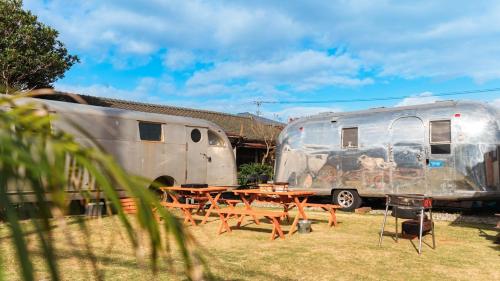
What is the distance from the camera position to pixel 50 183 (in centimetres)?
50

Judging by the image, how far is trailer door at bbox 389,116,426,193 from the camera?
10.5 meters

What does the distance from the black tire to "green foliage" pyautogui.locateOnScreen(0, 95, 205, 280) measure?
1129 centimetres

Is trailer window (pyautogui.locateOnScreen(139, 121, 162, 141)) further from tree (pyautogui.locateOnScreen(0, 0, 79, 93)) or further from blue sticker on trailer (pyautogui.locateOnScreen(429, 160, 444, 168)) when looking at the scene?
blue sticker on trailer (pyautogui.locateOnScreen(429, 160, 444, 168))

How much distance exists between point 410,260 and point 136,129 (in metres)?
7.32

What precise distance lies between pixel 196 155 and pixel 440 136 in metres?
6.32

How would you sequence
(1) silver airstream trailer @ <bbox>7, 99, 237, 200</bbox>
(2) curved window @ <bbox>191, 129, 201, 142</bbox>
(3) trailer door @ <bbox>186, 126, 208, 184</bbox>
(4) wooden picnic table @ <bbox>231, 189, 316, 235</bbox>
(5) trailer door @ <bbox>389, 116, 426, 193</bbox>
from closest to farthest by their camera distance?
(4) wooden picnic table @ <bbox>231, 189, 316, 235</bbox>, (5) trailer door @ <bbox>389, 116, 426, 193</bbox>, (1) silver airstream trailer @ <bbox>7, 99, 237, 200</bbox>, (3) trailer door @ <bbox>186, 126, 208, 184</bbox>, (2) curved window @ <bbox>191, 129, 201, 142</bbox>

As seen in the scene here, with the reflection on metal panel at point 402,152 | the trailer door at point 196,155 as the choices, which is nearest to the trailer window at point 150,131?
the trailer door at point 196,155

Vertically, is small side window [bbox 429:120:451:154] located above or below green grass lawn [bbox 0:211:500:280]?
above

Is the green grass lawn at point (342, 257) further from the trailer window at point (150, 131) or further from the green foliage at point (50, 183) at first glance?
the trailer window at point (150, 131)

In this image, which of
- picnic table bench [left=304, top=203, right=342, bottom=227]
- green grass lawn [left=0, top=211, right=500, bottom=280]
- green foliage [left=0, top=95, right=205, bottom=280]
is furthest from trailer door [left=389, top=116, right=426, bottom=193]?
green foliage [left=0, top=95, right=205, bottom=280]

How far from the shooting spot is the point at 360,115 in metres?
11.8

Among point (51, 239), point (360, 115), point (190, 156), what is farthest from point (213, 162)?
point (51, 239)

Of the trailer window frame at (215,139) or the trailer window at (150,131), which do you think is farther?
the trailer window frame at (215,139)

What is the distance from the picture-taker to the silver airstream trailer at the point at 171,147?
35.0 ft
